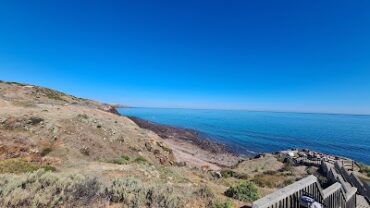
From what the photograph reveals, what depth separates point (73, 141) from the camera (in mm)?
20625

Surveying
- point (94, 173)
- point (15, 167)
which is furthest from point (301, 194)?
point (15, 167)

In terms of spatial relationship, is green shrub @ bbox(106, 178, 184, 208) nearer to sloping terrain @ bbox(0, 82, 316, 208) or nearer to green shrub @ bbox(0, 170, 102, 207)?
sloping terrain @ bbox(0, 82, 316, 208)

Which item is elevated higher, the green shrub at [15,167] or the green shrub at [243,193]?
the green shrub at [15,167]

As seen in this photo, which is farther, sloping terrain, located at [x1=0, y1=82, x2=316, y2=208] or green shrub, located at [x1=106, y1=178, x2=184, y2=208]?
green shrub, located at [x1=106, y1=178, x2=184, y2=208]

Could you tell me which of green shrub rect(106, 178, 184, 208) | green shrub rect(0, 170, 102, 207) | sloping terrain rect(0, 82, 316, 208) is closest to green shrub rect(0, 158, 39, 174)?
sloping terrain rect(0, 82, 316, 208)

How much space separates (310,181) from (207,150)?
1907 inches

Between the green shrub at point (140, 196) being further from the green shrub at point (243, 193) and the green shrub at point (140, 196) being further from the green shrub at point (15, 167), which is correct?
the green shrub at point (15, 167)

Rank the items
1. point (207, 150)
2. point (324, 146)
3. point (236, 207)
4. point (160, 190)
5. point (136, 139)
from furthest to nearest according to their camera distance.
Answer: point (324, 146) < point (207, 150) < point (136, 139) < point (236, 207) < point (160, 190)

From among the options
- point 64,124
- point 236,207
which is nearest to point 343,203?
point 236,207

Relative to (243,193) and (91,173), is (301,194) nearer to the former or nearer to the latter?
(243,193)

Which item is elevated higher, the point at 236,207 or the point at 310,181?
the point at 310,181

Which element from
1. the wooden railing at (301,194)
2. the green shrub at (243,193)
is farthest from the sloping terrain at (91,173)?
the wooden railing at (301,194)

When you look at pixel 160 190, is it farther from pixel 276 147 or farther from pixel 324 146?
pixel 324 146

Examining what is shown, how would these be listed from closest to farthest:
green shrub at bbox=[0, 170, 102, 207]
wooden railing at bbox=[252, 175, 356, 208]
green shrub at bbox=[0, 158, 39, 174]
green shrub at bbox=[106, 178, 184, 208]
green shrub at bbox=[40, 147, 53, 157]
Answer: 1. green shrub at bbox=[0, 170, 102, 207]
2. wooden railing at bbox=[252, 175, 356, 208]
3. green shrub at bbox=[106, 178, 184, 208]
4. green shrub at bbox=[0, 158, 39, 174]
5. green shrub at bbox=[40, 147, 53, 157]
